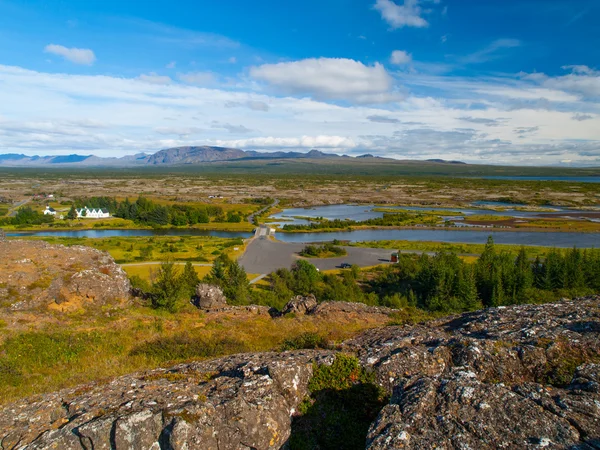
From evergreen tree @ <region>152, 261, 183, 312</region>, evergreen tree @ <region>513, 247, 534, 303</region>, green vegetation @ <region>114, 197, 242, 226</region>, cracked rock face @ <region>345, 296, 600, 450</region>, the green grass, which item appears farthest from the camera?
green vegetation @ <region>114, 197, 242, 226</region>

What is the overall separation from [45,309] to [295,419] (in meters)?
14.2

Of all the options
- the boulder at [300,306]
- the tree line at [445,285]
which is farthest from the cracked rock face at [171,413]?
the tree line at [445,285]

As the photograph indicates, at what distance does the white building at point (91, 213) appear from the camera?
372ft

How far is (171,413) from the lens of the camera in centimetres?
651

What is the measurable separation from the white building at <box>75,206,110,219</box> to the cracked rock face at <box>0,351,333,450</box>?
4718 inches

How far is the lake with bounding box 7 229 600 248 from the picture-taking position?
76.4 metres

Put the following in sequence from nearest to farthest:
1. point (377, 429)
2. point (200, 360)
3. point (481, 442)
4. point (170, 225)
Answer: point (481, 442) → point (377, 429) → point (200, 360) → point (170, 225)

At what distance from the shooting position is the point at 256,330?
53.1 feet

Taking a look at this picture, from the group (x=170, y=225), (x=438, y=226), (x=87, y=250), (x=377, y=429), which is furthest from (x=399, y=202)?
(x=377, y=429)

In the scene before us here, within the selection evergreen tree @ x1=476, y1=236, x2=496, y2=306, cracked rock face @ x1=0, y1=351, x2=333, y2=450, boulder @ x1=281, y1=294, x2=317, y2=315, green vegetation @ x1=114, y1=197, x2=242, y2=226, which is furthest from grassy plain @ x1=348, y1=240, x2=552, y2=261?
cracked rock face @ x1=0, y1=351, x2=333, y2=450

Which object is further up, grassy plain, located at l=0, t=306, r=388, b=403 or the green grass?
Result: grassy plain, located at l=0, t=306, r=388, b=403

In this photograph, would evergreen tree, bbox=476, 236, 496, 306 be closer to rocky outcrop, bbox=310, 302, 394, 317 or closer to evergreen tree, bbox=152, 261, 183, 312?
rocky outcrop, bbox=310, 302, 394, 317

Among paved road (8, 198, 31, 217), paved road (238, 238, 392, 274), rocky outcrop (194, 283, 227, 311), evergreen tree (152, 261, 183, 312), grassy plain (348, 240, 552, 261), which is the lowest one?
paved road (238, 238, 392, 274)

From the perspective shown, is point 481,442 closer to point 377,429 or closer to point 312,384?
point 377,429
